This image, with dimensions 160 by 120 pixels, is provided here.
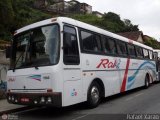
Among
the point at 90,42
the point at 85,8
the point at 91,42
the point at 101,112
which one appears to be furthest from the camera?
the point at 85,8

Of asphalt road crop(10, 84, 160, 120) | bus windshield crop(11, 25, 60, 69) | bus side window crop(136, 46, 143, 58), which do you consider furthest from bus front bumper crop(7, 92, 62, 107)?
bus side window crop(136, 46, 143, 58)

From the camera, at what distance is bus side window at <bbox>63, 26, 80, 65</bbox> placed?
391 inches

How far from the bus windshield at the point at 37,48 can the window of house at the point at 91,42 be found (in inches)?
63.3

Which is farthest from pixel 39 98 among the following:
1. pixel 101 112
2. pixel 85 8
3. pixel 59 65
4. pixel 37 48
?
pixel 85 8

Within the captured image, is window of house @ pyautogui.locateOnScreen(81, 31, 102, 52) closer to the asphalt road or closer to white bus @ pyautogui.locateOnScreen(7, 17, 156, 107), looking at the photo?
white bus @ pyautogui.locateOnScreen(7, 17, 156, 107)

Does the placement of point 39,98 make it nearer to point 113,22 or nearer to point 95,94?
point 95,94

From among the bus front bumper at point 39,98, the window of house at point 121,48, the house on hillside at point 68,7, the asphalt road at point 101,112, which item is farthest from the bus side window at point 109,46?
the house on hillside at point 68,7

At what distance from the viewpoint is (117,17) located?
6638 centimetres

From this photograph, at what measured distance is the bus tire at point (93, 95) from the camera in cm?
1127

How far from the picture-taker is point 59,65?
9586 mm

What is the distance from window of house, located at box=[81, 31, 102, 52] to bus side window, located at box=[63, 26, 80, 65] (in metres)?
0.67

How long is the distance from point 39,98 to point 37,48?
171 centimetres

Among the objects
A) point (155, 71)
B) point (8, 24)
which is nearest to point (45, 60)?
point (155, 71)

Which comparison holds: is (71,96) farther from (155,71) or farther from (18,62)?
(155,71)
